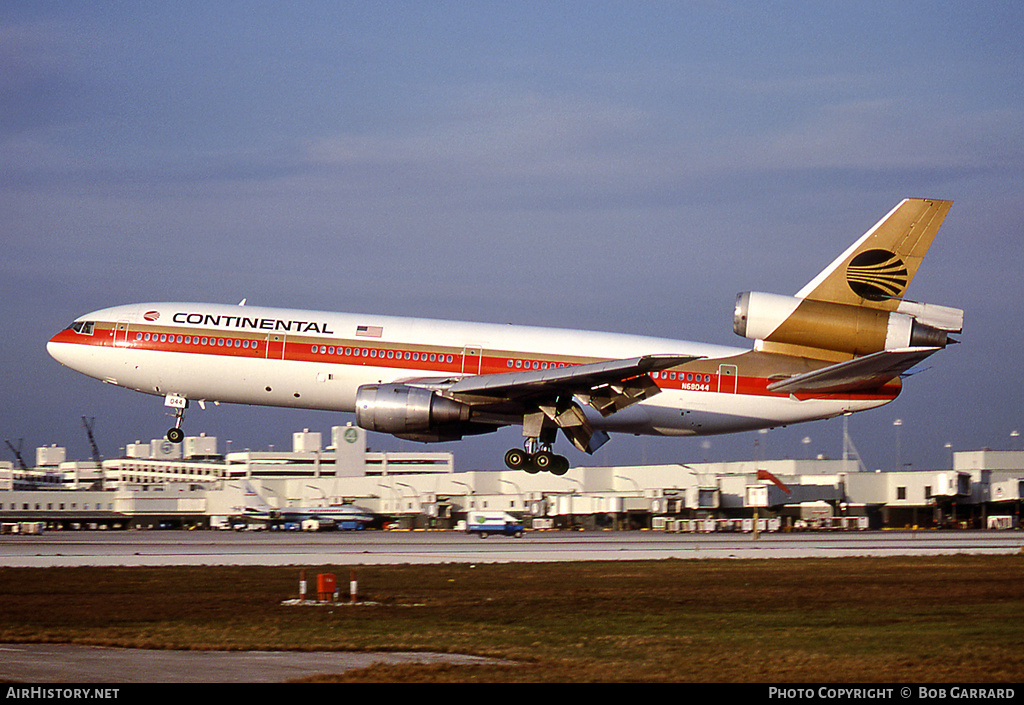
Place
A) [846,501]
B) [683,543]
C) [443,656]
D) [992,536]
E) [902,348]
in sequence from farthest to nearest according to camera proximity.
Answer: [846,501], [992,536], [683,543], [902,348], [443,656]

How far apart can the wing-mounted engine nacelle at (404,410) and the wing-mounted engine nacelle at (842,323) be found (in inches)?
476

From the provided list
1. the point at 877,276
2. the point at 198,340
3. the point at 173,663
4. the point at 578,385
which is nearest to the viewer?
the point at 173,663

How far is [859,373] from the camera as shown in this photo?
44.3 m

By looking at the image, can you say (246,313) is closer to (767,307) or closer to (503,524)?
(767,307)

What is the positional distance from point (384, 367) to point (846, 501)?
195ft

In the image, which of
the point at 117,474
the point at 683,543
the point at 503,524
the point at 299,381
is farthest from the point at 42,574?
the point at 117,474

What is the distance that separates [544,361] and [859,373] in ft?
40.5

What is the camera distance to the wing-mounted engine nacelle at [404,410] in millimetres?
43719

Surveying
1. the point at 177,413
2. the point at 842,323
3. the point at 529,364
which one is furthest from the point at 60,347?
the point at 842,323

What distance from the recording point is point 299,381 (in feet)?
152

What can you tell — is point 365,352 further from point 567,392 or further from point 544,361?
point 567,392

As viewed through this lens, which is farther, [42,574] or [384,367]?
[384,367]

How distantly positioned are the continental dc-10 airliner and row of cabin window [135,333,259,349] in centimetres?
6

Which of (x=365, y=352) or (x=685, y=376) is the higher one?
(x=365, y=352)
